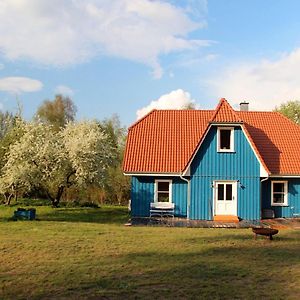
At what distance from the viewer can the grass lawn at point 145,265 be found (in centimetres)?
941

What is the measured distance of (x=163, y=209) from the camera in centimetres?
2512

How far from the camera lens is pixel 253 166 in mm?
24844

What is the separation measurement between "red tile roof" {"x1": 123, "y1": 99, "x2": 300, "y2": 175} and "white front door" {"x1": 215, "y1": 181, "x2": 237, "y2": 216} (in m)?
2.17

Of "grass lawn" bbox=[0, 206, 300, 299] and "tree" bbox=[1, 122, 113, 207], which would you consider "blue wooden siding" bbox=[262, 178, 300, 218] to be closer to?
"grass lawn" bbox=[0, 206, 300, 299]

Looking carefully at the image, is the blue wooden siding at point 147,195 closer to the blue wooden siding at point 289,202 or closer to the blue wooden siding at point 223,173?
the blue wooden siding at point 223,173

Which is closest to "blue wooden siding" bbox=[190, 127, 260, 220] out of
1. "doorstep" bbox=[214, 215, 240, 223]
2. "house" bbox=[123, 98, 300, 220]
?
"house" bbox=[123, 98, 300, 220]

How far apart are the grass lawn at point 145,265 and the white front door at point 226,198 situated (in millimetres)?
5598

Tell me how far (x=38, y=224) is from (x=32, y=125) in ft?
48.6

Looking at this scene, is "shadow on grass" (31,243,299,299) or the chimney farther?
the chimney

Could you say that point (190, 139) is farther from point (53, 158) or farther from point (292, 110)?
point (292, 110)

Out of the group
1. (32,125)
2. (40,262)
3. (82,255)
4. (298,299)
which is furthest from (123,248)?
(32,125)

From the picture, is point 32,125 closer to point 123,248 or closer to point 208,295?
point 123,248

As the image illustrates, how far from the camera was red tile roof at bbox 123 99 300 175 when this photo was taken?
82.9 ft

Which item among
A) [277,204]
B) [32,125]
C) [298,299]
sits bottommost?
[298,299]
